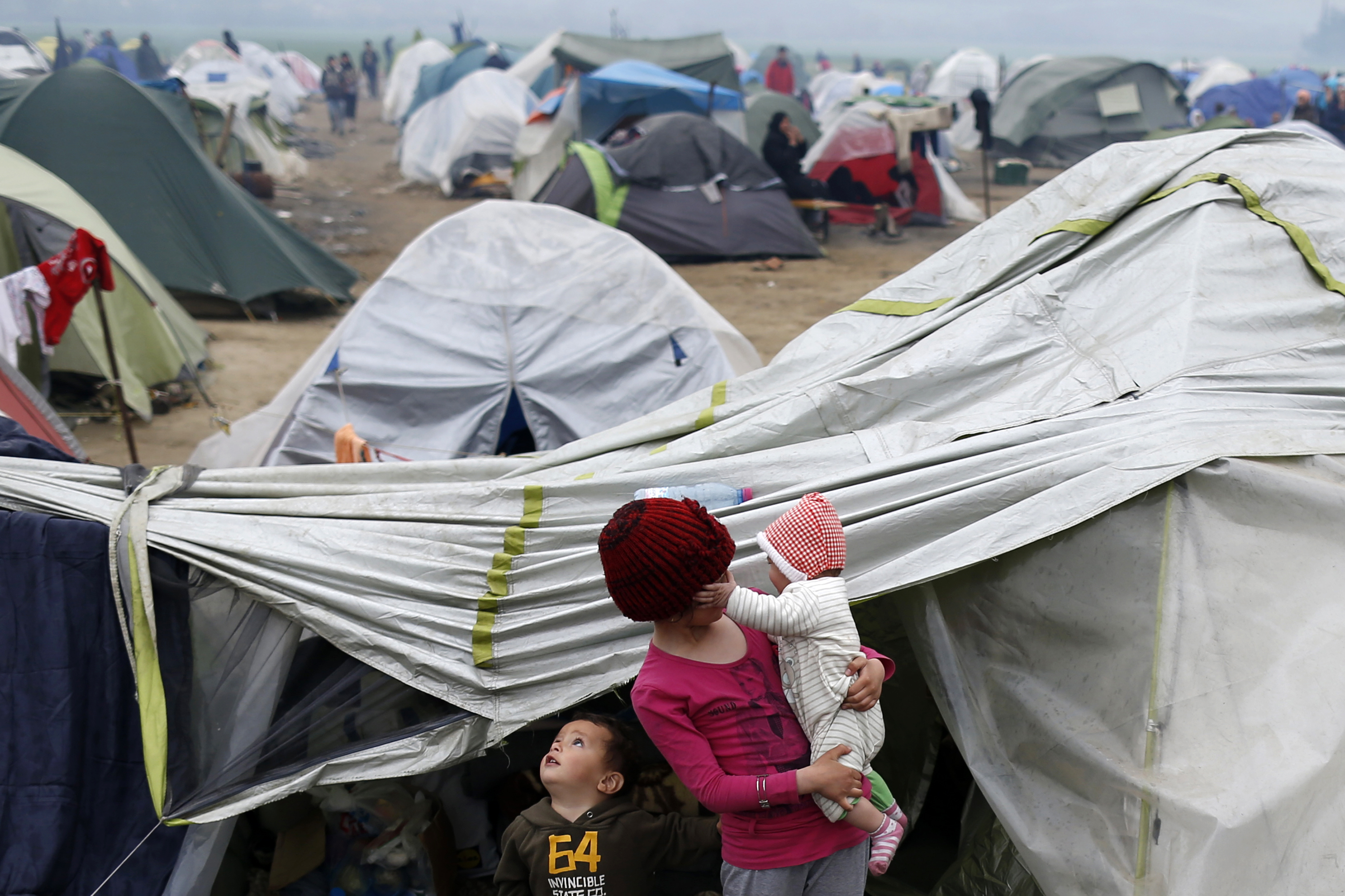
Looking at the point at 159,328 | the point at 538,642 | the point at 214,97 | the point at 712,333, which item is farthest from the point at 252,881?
the point at 214,97

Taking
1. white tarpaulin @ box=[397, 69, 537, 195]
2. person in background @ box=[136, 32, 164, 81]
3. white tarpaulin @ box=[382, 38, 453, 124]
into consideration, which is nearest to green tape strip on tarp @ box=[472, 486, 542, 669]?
white tarpaulin @ box=[397, 69, 537, 195]

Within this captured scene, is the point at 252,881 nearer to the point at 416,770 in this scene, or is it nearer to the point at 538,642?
the point at 416,770

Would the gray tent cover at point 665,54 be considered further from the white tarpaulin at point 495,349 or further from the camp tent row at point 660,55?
the white tarpaulin at point 495,349

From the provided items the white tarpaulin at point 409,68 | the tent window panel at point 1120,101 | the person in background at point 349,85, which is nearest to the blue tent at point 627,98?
the tent window panel at point 1120,101

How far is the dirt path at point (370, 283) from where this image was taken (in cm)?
757

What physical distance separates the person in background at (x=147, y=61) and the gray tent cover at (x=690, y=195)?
25.8 m

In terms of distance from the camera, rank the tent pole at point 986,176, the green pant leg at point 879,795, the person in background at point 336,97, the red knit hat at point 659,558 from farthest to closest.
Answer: the person in background at point 336,97 < the tent pole at point 986,176 < the green pant leg at point 879,795 < the red knit hat at point 659,558

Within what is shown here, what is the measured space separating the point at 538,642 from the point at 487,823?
2.89ft

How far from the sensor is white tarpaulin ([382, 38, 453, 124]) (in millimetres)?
28516

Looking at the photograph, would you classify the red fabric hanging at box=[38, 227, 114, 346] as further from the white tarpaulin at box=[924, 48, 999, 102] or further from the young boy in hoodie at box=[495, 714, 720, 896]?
the white tarpaulin at box=[924, 48, 999, 102]

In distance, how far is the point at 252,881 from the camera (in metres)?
2.96

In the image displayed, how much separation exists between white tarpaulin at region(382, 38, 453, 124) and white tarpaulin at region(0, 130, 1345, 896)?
2755cm

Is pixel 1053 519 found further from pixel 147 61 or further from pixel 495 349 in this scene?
pixel 147 61

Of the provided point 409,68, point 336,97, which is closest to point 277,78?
point 336,97
